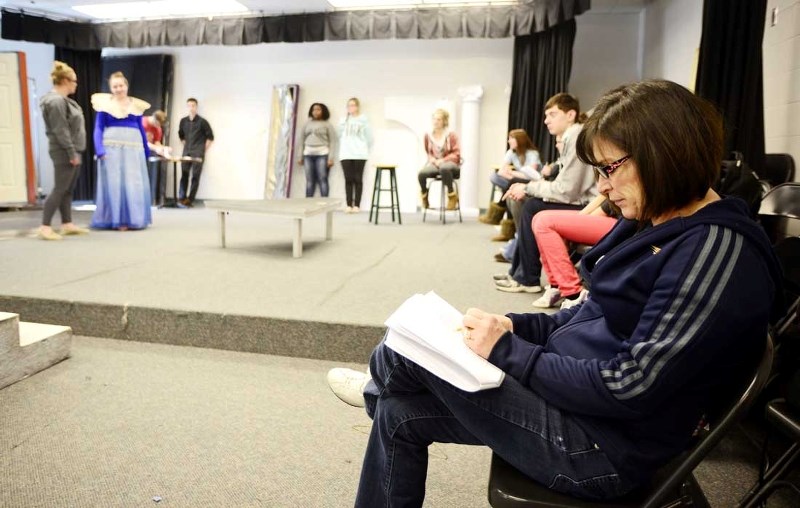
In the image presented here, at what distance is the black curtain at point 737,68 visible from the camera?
9.30 feet

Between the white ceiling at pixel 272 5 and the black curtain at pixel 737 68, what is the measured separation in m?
4.71

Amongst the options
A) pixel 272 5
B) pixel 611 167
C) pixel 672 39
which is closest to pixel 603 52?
pixel 672 39

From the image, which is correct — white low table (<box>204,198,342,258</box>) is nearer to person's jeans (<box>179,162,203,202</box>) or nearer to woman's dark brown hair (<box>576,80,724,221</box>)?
woman's dark brown hair (<box>576,80,724,221</box>)

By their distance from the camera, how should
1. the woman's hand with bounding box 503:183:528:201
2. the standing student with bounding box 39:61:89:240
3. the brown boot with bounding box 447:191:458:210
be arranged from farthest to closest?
the brown boot with bounding box 447:191:458:210, the standing student with bounding box 39:61:89:240, the woman's hand with bounding box 503:183:528:201

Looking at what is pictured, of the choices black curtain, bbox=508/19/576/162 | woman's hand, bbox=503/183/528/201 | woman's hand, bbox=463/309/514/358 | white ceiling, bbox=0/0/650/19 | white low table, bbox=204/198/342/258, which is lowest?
white low table, bbox=204/198/342/258

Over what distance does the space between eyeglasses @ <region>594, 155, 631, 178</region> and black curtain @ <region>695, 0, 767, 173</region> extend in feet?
7.27

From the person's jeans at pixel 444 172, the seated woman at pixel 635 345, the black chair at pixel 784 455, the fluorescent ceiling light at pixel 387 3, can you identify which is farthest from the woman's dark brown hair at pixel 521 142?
the seated woman at pixel 635 345

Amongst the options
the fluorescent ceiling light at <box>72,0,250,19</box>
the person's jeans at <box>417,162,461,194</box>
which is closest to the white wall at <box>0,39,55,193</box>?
the fluorescent ceiling light at <box>72,0,250,19</box>

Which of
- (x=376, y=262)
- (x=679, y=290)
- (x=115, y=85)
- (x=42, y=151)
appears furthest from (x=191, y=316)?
(x=42, y=151)

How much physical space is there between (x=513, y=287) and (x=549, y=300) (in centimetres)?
38

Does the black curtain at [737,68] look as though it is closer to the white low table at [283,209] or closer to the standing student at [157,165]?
the white low table at [283,209]

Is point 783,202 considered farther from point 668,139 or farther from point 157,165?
point 157,165

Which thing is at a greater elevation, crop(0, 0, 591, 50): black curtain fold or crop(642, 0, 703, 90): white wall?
crop(0, 0, 591, 50): black curtain fold

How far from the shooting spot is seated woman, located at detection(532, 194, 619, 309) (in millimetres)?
2682
